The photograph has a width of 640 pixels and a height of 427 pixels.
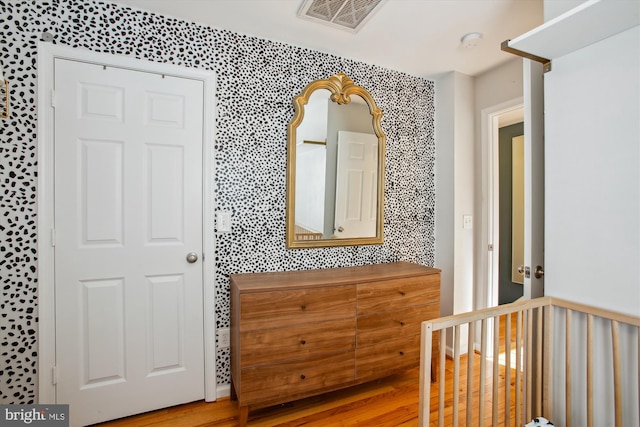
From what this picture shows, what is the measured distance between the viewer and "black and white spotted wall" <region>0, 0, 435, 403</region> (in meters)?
1.64

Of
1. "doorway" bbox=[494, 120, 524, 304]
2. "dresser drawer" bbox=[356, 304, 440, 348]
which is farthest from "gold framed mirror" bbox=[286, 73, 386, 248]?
"doorway" bbox=[494, 120, 524, 304]

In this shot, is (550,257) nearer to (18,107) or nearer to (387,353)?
(387,353)

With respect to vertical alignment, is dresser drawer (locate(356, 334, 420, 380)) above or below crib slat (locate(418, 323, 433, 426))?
below

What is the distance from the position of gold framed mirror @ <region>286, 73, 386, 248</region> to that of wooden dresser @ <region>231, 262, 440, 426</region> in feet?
1.09

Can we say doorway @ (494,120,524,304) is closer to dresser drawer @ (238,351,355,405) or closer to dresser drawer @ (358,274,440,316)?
dresser drawer @ (358,274,440,316)

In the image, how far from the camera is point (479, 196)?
275 centimetres

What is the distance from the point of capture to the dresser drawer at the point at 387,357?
6.69ft

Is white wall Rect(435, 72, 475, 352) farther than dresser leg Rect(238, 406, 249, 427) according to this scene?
Yes

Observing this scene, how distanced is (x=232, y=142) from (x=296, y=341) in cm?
133

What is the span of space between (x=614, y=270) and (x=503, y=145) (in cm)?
290

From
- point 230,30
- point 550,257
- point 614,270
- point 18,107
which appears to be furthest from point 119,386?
point 614,270

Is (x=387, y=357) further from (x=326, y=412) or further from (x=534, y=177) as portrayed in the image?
(x=534, y=177)

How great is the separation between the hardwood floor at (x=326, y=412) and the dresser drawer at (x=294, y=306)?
1.96 ft

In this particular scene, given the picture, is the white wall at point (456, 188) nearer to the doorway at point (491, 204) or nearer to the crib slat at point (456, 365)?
the doorway at point (491, 204)
